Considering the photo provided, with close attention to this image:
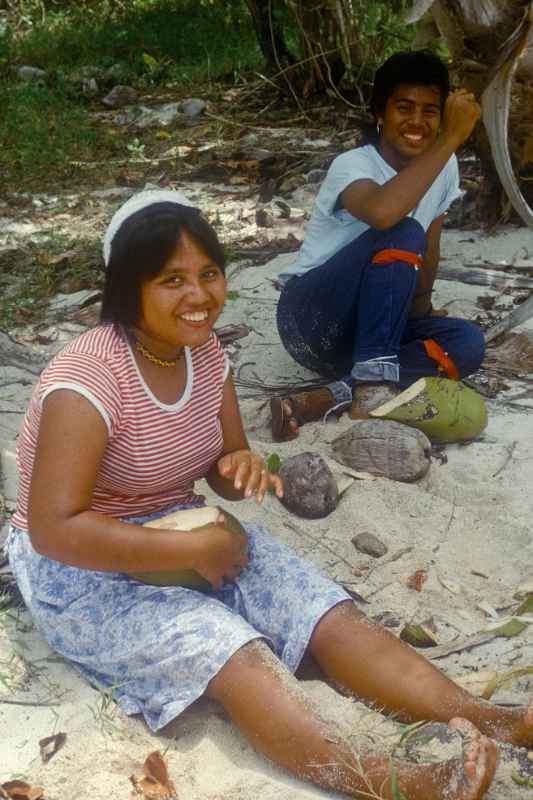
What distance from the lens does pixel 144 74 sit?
735 centimetres

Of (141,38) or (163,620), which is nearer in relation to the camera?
(163,620)

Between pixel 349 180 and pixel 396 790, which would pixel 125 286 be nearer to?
pixel 396 790

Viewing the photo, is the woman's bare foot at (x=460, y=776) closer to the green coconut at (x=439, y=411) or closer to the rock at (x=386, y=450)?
the rock at (x=386, y=450)

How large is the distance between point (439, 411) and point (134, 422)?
4.11 ft

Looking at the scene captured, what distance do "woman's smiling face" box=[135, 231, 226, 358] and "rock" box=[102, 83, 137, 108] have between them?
5.09m

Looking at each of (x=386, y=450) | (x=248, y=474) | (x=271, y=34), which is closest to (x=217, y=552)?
(x=248, y=474)

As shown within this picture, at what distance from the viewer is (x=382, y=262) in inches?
122

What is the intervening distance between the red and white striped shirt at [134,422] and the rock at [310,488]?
1.65 ft

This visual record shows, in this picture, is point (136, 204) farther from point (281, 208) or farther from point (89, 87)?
point (89, 87)

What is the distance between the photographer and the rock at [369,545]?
2.59m

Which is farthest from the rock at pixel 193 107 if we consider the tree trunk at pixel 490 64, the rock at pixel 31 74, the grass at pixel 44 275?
the tree trunk at pixel 490 64

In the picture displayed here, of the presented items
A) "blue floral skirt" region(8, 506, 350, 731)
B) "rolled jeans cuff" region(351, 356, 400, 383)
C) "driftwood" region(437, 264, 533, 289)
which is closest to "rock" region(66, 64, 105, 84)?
"driftwood" region(437, 264, 533, 289)

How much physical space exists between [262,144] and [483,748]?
4.34 m

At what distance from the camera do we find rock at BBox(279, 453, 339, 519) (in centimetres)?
271
